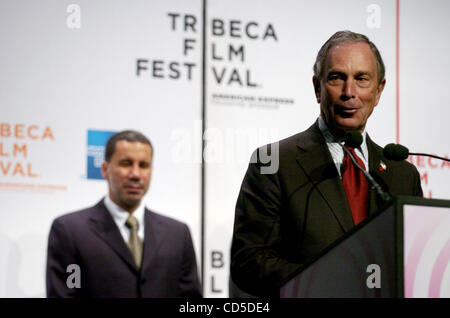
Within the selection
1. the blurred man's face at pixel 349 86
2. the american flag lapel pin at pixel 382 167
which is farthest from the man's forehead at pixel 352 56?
the american flag lapel pin at pixel 382 167

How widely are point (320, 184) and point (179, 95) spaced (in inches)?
56.5

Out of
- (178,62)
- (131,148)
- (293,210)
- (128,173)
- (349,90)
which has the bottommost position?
(293,210)

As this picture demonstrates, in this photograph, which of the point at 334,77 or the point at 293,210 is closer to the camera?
the point at 293,210

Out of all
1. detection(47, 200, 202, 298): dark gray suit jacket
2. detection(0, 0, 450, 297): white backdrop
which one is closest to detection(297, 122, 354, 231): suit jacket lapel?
detection(0, 0, 450, 297): white backdrop

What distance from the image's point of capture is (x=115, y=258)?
3.42 m

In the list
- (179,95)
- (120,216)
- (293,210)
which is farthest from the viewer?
(179,95)

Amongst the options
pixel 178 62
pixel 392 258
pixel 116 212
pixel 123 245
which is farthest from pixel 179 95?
pixel 392 258

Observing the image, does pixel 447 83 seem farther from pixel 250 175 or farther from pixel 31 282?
pixel 31 282

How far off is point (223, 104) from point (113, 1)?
0.71 meters

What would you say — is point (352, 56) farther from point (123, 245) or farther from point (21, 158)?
point (21, 158)

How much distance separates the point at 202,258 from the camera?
12.0 ft

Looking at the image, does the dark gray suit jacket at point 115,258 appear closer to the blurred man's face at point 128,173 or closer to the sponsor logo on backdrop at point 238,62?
the blurred man's face at point 128,173

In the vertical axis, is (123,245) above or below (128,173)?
below

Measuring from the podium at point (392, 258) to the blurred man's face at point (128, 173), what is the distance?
174 centimetres
